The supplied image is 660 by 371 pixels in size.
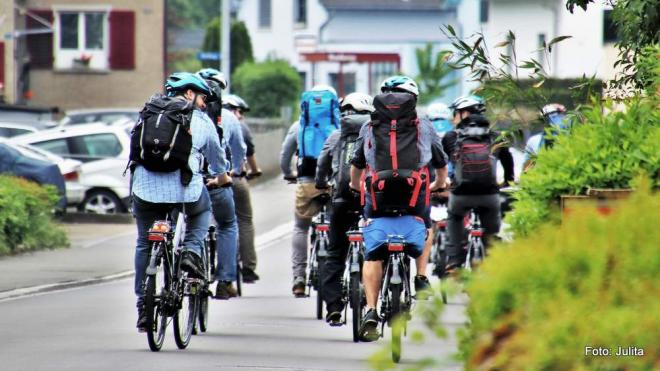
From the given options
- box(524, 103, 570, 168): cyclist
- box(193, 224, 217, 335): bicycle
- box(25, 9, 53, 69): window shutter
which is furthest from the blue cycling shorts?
box(25, 9, 53, 69): window shutter

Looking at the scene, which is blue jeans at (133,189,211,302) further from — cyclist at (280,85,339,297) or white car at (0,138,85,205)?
white car at (0,138,85,205)

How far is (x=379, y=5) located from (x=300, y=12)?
428 cm

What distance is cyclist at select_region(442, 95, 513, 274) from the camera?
47.8ft

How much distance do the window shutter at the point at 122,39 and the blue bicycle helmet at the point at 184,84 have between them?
39.0 m

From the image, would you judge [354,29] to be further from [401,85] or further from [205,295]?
[401,85]

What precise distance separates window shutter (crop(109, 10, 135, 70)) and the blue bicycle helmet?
3896cm

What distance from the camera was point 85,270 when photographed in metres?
17.8

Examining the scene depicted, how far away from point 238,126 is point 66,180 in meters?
13.0

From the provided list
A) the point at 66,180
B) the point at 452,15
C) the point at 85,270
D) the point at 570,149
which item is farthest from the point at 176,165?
the point at 452,15

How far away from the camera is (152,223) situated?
10.4 m

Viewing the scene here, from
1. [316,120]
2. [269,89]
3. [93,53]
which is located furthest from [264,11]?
[316,120]

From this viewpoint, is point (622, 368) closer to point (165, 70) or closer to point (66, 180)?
point (66, 180)

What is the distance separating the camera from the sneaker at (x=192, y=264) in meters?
10.5

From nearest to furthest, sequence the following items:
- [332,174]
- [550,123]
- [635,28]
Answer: [550,123] → [635,28] → [332,174]
